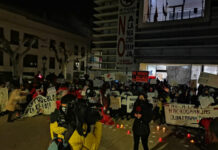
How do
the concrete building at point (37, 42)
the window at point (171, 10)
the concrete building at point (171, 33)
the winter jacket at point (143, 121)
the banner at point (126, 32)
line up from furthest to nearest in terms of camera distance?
the concrete building at point (37, 42), the window at point (171, 10), the concrete building at point (171, 33), the banner at point (126, 32), the winter jacket at point (143, 121)

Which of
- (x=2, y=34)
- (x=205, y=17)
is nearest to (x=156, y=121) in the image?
(x=205, y=17)

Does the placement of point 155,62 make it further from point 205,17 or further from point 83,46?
point 83,46

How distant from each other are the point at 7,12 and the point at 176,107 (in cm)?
2356

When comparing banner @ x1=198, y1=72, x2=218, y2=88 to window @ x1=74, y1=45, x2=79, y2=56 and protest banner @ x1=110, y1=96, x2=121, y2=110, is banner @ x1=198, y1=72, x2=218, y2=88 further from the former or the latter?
window @ x1=74, y1=45, x2=79, y2=56

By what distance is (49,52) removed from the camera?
2714cm

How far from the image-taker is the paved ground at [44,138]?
190 inches

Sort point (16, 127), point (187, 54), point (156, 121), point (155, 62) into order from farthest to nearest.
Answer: point (155, 62) → point (187, 54) → point (156, 121) → point (16, 127)

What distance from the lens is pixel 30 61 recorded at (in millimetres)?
24141

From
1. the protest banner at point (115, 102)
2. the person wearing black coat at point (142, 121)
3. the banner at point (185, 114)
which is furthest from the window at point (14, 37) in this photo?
the person wearing black coat at point (142, 121)

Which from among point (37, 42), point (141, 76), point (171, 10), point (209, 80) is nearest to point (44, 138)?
point (209, 80)

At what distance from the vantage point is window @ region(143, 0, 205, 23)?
18528mm

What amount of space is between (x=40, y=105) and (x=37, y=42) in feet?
67.7

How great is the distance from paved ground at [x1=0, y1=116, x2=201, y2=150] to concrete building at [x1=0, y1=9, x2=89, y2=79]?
11863 millimetres

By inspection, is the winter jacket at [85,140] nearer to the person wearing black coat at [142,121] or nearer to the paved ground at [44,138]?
the person wearing black coat at [142,121]
